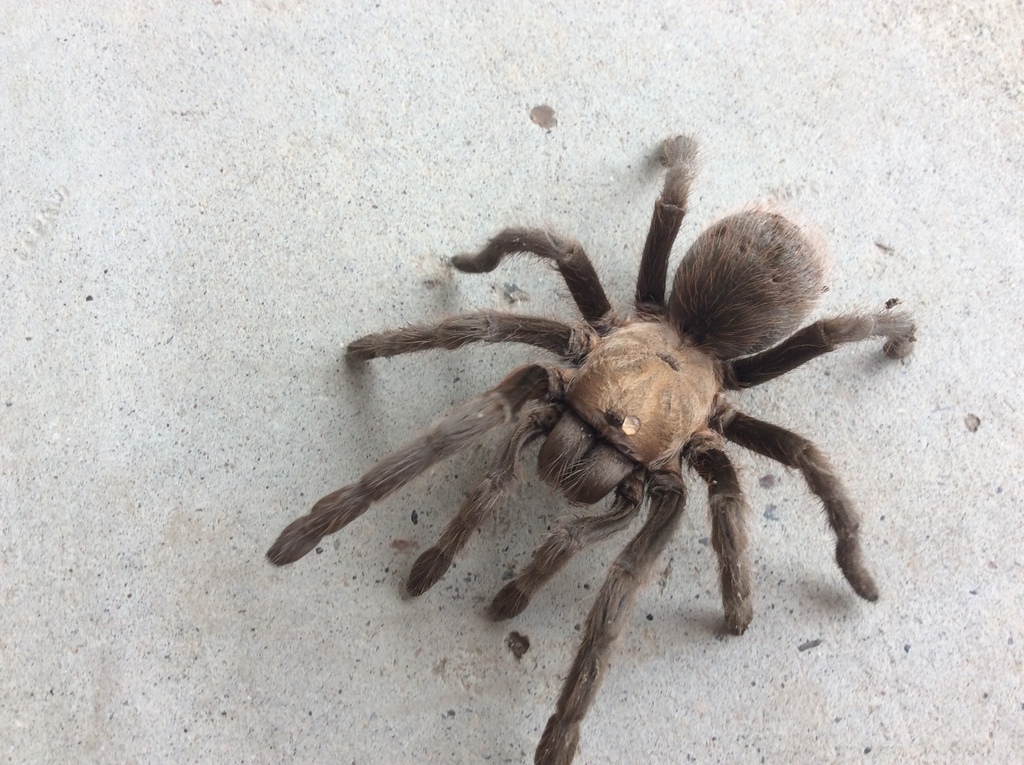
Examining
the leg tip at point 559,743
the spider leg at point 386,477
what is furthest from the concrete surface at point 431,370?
the spider leg at point 386,477

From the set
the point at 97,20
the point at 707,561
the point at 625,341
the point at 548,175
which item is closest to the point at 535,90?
the point at 548,175

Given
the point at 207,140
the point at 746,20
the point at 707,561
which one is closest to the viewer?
the point at 707,561

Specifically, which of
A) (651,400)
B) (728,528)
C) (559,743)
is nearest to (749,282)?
(651,400)

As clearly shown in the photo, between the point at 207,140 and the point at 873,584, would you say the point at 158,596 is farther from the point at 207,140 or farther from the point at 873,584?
the point at 873,584

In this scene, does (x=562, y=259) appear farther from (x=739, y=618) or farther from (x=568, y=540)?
(x=739, y=618)

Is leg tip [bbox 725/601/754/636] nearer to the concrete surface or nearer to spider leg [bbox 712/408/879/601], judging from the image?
the concrete surface

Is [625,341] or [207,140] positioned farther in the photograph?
[207,140]
